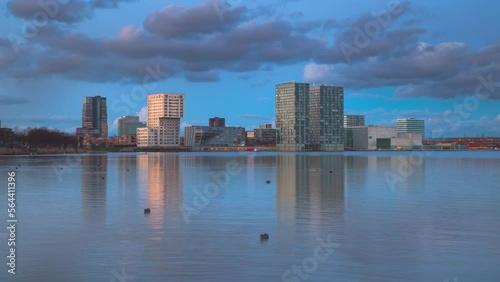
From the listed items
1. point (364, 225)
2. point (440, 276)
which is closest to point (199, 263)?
point (440, 276)

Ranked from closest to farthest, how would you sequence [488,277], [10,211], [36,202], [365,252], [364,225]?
[488,277] < [365,252] < [364,225] < [10,211] < [36,202]

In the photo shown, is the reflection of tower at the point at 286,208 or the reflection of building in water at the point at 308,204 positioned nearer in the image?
the reflection of tower at the point at 286,208

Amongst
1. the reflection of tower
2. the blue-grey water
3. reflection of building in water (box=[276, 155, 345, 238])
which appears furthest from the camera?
reflection of building in water (box=[276, 155, 345, 238])

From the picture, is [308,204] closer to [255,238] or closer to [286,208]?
[286,208]

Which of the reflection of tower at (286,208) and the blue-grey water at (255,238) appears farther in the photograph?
the reflection of tower at (286,208)

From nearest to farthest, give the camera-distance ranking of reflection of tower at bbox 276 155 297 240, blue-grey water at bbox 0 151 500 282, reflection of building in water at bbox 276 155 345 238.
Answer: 1. blue-grey water at bbox 0 151 500 282
2. reflection of tower at bbox 276 155 297 240
3. reflection of building in water at bbox 276 155 345 238

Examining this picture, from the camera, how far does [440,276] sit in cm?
1658

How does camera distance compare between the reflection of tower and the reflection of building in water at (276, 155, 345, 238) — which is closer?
the reflection of tower

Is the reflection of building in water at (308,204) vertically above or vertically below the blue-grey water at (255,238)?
above

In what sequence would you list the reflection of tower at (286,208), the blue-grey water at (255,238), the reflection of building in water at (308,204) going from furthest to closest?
the reflection of building in water at (308,204) < the reflection of tower at (286,208) < the blue-grey water at (255,238)

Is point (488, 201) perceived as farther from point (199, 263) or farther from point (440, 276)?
point (199, 263)

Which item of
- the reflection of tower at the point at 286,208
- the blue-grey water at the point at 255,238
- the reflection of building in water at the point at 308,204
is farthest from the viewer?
the reflection of building in water at the point at 308,204

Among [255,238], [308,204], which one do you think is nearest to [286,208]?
[308,204]

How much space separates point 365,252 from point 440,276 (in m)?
3.65
